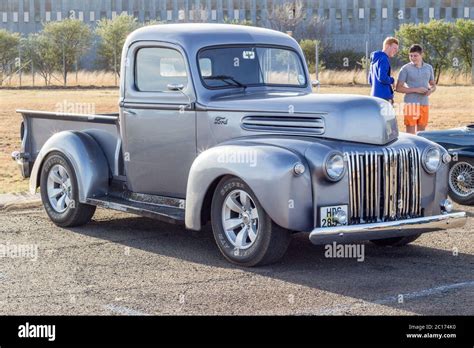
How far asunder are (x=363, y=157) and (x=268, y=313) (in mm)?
2037

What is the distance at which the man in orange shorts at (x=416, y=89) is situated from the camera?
1377cm

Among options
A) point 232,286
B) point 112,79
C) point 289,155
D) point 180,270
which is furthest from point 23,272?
point 112,79

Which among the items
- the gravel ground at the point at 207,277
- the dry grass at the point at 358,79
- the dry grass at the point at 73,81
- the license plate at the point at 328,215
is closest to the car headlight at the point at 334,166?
the license plate at the point at 328,215

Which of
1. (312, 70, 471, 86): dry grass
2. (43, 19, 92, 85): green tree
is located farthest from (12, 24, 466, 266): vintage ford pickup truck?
(43, 19, 92, 85): green tree

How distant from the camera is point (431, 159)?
28.9 ft

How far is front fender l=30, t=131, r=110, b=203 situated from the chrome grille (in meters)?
3.03

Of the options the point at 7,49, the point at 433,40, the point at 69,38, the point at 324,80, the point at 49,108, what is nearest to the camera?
the point at 49,108

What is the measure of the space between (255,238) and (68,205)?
9.54ft

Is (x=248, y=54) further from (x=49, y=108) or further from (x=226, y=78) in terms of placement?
(x=49, y=108)

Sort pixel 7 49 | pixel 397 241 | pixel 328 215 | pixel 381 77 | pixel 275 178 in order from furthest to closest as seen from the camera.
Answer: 1. pixel 7 49
2. pixel 381 77
3. pixel 397 241
4. pixel 328 215
5. pixel 275 178

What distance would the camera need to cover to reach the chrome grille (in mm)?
8227

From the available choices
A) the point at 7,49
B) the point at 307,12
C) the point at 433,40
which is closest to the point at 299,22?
the point at 307,12

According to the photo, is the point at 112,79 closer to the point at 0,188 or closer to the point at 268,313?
the point at 0,188

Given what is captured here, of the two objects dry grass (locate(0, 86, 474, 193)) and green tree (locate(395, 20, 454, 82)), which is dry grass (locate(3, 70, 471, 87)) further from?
dry grass (locate(0, 86, 474, 193))
